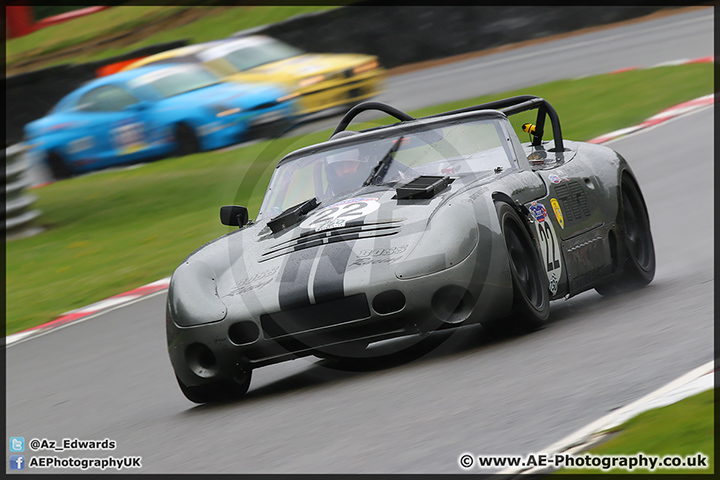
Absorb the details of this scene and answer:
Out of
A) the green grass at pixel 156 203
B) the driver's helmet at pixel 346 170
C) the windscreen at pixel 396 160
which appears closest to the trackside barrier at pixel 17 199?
the green grass at pixel 156 203

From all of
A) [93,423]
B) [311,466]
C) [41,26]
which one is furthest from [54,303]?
[41,26]

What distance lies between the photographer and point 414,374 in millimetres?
5059

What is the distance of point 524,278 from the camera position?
545 centimetres

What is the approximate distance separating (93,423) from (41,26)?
87.5 ft

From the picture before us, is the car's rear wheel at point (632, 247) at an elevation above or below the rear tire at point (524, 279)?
below

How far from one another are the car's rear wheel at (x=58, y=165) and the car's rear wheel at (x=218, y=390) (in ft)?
37.3

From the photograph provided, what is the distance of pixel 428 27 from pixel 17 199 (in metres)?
11.7

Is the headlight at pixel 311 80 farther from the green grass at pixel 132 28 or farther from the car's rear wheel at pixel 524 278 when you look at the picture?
the car's rear wheel at pixel 524 278

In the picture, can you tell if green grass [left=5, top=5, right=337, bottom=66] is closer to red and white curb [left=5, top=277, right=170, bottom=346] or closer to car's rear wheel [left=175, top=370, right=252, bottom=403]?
red and white curb [left=5, top=277, right=170, bottom=346]

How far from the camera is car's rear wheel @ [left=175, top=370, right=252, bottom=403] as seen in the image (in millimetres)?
5383

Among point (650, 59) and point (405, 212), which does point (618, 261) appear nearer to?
point (405, 212)

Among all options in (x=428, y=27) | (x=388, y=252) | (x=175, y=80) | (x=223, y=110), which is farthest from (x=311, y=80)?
(x=388, y=252)

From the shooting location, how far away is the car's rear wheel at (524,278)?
533cm

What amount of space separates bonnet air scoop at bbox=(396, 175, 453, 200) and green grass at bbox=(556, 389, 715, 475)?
1.92m
